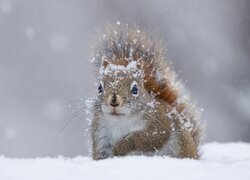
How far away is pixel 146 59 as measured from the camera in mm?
3842

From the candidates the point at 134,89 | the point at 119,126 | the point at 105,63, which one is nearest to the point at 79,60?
the point at 105,63

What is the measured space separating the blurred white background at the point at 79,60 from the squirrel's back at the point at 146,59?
451 cm

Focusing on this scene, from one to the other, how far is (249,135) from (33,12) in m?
4.12

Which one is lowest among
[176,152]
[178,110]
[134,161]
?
[134,161]

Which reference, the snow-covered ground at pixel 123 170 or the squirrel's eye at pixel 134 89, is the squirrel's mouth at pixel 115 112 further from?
the snow-covered ground at pixel 123 170

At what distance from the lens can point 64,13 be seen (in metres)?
11.2

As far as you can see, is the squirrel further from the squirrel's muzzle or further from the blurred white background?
the blurred white background

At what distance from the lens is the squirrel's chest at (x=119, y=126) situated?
3.55m

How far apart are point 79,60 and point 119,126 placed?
23.1 ft

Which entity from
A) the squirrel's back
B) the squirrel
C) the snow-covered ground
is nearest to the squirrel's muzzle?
the squirrel

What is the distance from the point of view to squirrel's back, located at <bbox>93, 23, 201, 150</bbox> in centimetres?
382

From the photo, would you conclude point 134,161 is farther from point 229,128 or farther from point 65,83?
point 65,83

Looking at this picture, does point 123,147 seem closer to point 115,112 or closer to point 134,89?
point 115,112

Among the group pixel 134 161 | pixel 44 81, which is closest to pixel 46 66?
pixel 44 81
